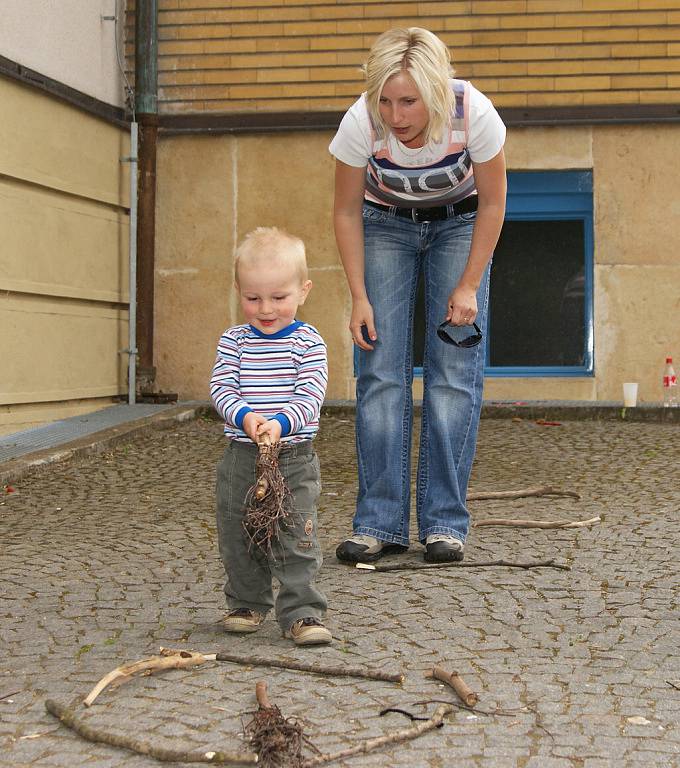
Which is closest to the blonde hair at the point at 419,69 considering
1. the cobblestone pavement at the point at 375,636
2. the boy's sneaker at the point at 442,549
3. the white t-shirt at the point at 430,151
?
the white t-shirt at the point at 430,151

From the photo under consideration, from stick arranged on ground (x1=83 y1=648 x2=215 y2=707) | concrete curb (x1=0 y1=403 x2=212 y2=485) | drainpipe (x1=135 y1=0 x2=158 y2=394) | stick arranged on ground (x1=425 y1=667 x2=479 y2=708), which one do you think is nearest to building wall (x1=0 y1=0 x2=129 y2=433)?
drainpipe (x1=135 y1=0 x2=158 y2=394)

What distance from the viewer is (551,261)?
11.5 metres

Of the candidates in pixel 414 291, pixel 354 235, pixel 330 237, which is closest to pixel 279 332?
pixel 354 235

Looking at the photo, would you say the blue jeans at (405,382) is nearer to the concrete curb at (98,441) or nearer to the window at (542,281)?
the concrete curb at (98,441)

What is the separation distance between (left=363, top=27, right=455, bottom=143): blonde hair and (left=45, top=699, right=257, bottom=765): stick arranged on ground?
2.25m

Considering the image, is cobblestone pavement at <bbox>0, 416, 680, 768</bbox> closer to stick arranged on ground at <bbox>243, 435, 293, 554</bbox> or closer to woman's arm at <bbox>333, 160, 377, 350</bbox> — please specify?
stick arranged on ground at <bbox>243, 435, 293, 554</bbox>

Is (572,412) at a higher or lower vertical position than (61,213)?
lower

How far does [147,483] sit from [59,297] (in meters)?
3.57

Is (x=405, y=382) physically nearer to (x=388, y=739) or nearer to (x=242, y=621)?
(x=242, y=621)

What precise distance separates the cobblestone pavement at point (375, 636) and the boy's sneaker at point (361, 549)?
0.16ft

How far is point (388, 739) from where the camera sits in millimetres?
2742

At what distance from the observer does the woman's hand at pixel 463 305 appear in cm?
451

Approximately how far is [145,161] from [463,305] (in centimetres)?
724

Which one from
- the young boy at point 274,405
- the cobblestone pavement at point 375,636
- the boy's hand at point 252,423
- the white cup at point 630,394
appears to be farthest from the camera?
the white cup at point 630,394
